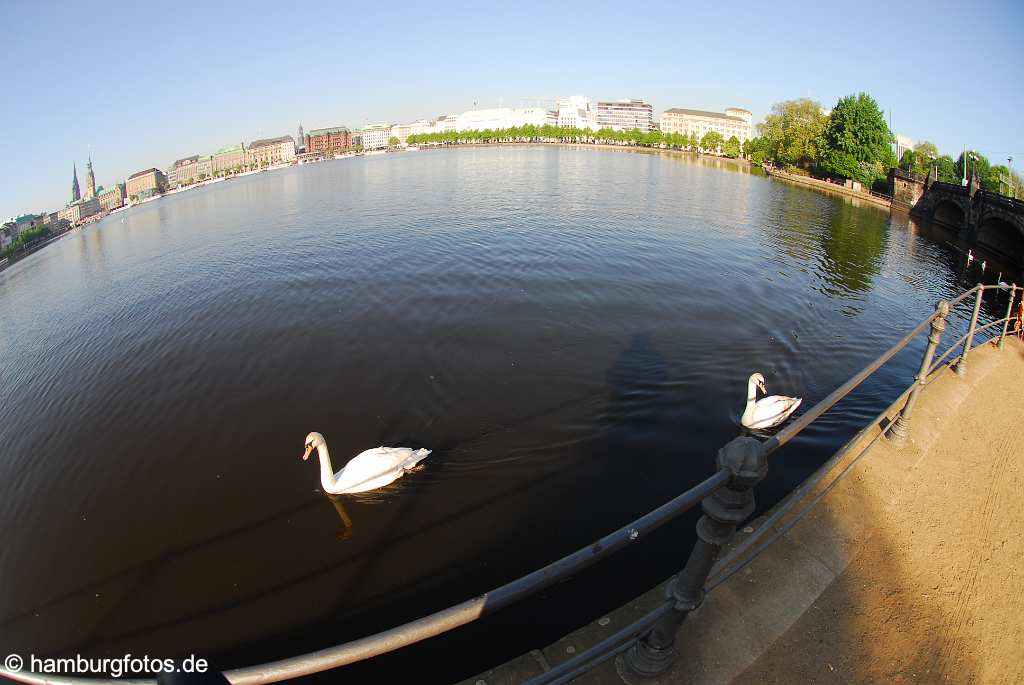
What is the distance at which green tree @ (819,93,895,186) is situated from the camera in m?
61.8

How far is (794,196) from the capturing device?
5259cm

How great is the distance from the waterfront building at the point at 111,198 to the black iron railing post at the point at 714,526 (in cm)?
15447

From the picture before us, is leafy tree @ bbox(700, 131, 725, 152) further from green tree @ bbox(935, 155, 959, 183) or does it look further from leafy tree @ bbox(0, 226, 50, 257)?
leafy tree @ bbox(0, 226, 50, 257)

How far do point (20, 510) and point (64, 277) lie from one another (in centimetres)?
3253

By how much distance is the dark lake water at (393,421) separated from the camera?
7020mm

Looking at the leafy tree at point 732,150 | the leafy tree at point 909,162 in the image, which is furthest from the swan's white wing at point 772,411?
the leafy tree at point 732,150

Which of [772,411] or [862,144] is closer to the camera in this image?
[772,411]

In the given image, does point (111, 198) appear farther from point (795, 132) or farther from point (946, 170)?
point (946, 170)

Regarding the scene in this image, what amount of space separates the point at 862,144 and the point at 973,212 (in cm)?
3427

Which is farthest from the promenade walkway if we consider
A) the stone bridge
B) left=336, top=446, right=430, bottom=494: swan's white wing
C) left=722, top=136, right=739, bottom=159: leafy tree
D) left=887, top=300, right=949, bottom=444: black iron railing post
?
left=722, top=136, right=739, bottom=159: leafy tree

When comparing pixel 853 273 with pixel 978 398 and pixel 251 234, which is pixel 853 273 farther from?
pixel 251 234

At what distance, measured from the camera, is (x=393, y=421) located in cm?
1059

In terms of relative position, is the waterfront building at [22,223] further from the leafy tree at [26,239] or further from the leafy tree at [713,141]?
the leafy tree at [713,141]

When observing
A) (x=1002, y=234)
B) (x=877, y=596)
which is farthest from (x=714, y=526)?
(x=1002, y=234)
